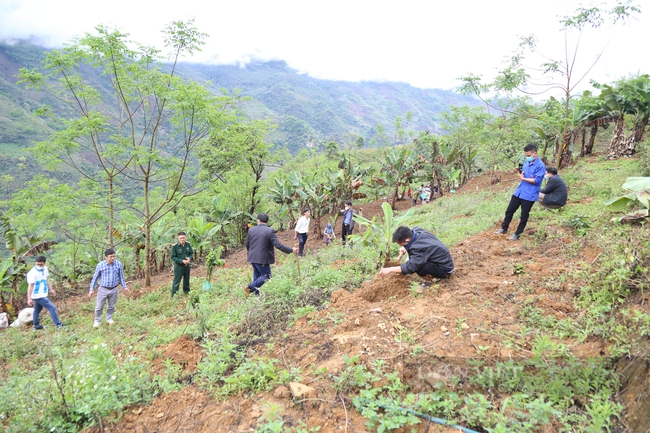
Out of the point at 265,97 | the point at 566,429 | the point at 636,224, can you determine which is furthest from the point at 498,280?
the point at 265,97

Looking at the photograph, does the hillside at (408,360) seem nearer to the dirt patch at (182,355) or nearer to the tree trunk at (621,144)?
the dirt patch at (182,355)

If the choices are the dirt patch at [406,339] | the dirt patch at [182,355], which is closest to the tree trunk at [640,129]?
the dirt patch at [406,339]

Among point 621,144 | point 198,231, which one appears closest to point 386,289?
point 198,231

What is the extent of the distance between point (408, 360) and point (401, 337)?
0.42 metres

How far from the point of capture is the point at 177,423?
→ 2.93 meters

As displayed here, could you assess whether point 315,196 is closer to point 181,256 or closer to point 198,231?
point 198,231

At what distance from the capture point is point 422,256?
4.52m

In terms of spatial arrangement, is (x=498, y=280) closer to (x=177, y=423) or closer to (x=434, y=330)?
(x=434, y=330)

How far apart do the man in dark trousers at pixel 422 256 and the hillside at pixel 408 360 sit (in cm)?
23

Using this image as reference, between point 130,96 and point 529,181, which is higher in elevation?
point 130,96

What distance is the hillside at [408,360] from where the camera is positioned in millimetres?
2500

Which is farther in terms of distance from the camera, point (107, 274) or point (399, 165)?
point (399, 165)

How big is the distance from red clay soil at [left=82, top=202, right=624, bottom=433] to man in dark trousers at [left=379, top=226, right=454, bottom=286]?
0.23 m

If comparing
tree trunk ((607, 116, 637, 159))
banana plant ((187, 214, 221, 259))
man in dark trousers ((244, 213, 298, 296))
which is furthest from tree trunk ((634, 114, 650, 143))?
banana plant ((187, 214, 221, 259))
